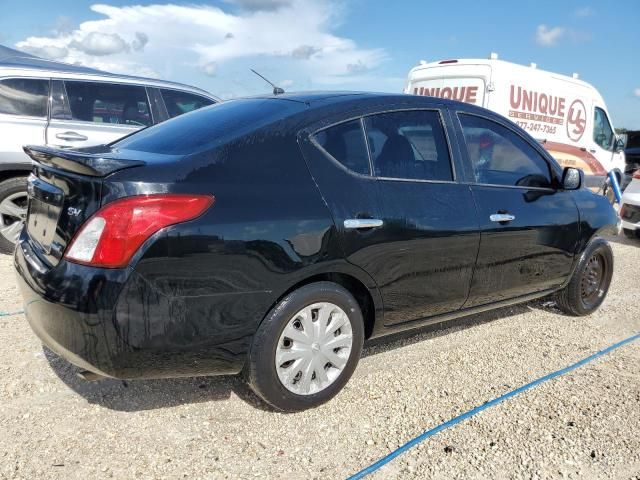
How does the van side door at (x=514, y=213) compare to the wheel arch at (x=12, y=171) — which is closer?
the van side door at (x=514, y=213)

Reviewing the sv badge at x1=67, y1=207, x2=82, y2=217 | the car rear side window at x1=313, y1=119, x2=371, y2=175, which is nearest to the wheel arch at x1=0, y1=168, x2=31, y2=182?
the sv badge at x1=67, y1=207, x2=82, y2=217

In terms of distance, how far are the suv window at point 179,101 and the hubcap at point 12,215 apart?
1876 millimetres

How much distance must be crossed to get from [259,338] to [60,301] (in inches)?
34.3

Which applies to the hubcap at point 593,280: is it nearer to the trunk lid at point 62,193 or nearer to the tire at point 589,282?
the tire at point 589,282

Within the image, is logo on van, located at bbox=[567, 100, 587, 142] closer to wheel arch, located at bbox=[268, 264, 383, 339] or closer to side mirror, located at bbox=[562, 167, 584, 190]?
side mirror, located at bbox=[562, 167, 584, 190]

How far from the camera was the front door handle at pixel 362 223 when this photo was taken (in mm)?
2754

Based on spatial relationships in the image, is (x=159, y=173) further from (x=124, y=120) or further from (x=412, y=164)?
(x=124, y=120)

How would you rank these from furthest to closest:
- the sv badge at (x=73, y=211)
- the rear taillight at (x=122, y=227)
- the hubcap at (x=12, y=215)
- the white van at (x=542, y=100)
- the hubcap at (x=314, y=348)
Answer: the white van at (x=542, y=100)
the hubcap at (x=12, y=215)
the hubcap at (x=314, y=348)
the sv badge at (x=73, y=211)
the rear taillight at (x=122, y=227)

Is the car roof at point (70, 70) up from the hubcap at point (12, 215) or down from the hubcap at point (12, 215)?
up

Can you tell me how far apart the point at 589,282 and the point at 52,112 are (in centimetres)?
537

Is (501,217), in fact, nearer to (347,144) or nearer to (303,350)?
(347,144)

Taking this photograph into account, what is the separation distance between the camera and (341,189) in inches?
109

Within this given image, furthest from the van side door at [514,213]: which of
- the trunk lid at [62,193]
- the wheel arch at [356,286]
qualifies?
the trunk lid at [62,193]

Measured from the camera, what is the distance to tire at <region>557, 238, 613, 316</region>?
14.5ft
